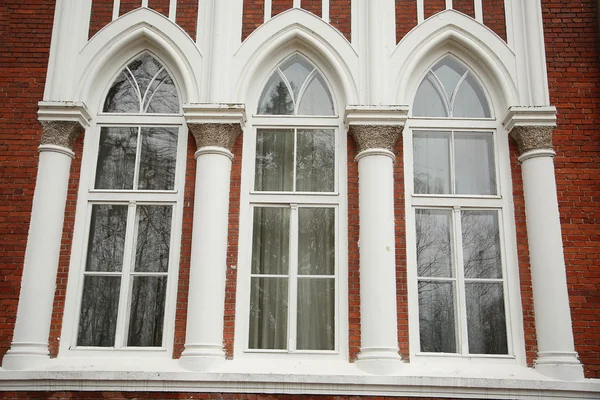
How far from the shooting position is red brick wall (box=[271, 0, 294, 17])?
8.79 metres

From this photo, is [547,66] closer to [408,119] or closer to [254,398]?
[408,119]

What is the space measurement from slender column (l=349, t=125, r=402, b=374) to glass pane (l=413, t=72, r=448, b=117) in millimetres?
653

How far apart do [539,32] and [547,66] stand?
476 mm

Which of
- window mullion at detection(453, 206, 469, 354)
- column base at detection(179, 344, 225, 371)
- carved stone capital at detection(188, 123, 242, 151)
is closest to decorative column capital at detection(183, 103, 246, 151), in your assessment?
carved stone capital at detection(188, 123, 242, 151)

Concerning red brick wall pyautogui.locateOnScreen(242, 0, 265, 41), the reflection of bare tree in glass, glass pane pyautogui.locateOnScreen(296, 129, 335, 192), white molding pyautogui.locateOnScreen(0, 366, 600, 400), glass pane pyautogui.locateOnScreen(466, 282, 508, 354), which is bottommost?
white molding pyautogui.locateOnScreen(0, 366, 600, 400)

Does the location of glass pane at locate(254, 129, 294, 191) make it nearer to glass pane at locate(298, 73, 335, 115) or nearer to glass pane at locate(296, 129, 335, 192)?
glass pane at locate(296, 129, 335, 192)

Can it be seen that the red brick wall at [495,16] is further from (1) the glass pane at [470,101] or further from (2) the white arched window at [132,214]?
(2) the white arched window at [132,214]

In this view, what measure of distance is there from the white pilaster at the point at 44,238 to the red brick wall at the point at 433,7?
481 cm

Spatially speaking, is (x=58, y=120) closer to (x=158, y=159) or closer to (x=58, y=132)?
(x=58, y=132)

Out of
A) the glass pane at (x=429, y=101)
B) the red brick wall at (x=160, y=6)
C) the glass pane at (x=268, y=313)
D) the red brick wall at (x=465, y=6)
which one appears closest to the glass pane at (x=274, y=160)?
the glass pane at (x=268, y=313)

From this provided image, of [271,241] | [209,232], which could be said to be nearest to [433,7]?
[271,241]

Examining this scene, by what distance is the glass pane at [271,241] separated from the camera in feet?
26.7

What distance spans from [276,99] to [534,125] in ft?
11.1

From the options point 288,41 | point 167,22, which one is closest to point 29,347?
point 167,22
